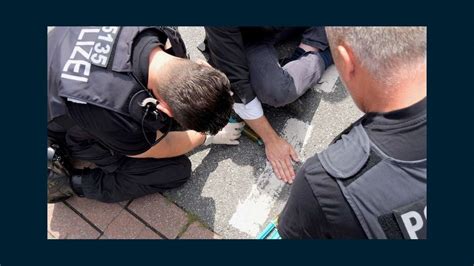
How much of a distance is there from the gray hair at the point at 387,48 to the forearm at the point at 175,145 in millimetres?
1213

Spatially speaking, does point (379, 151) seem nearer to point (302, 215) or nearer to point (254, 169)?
point (302, 215)

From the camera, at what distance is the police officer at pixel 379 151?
131 cm

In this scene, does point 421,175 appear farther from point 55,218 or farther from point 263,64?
point 55,218

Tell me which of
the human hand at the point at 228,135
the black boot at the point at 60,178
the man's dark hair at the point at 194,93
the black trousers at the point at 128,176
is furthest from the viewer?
the human hand at the point at 228,135

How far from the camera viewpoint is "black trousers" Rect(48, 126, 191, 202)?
2.37 m

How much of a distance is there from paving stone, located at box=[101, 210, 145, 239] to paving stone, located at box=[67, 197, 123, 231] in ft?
0.11

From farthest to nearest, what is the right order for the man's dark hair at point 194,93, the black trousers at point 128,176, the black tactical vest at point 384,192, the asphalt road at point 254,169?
1. the asphalt road at point 254,169
2. the black trousers at point 128,176
3. the man's dark hair at point 194,93
4. the black tactical vest at point 384,192

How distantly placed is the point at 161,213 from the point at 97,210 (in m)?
0.39

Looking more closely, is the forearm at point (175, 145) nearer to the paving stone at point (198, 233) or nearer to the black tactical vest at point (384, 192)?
the paving stone at point (198, 233)

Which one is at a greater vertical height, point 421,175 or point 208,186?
point 421,175

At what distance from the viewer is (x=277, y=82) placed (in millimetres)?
2500

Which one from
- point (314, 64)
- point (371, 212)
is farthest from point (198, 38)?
point (371, 212)

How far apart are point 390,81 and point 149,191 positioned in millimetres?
1588

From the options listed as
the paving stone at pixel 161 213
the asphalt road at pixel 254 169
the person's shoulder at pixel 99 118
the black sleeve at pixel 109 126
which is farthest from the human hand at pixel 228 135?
the person's shoulder at pixel 99 118
